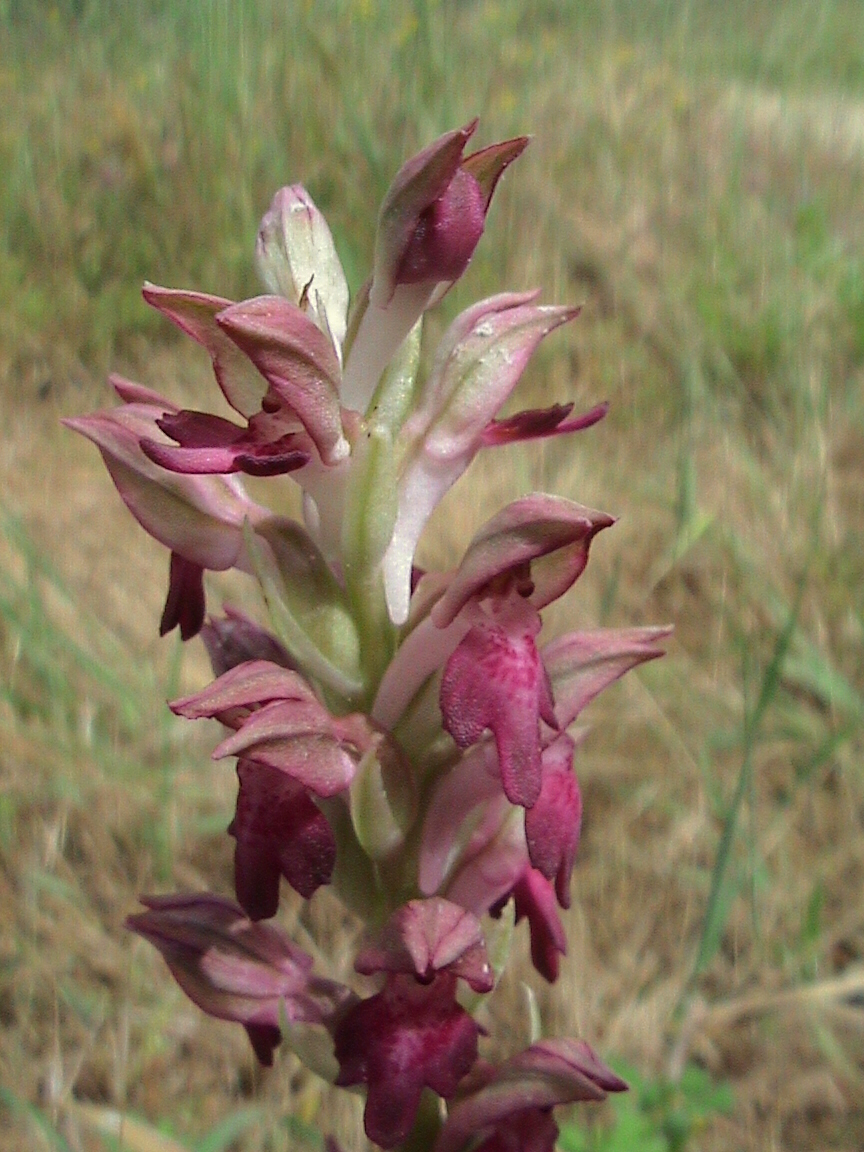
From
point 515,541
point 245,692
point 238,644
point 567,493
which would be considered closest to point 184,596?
point 238,644

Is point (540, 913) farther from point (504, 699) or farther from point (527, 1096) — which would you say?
point (504, 699)

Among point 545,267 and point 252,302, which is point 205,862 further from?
point 545,267

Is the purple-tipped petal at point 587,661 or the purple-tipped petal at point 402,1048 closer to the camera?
the purple-tipped petal at point 402,1048

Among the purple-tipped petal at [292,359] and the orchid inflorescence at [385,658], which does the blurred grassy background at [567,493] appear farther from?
the purple-tipped petal at [292,359]

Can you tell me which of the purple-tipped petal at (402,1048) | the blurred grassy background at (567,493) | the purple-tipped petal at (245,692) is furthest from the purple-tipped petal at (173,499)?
the blurred grassy background at (567,493)

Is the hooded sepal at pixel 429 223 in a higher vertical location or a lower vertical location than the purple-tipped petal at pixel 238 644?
higher

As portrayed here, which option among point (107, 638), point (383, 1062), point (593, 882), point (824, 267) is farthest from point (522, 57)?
point (383, 1062)

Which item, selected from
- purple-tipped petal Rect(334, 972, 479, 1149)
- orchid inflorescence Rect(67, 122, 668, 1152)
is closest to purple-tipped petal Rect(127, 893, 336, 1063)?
orchid inflorescence Rect(67, 122, 668, 1152)
